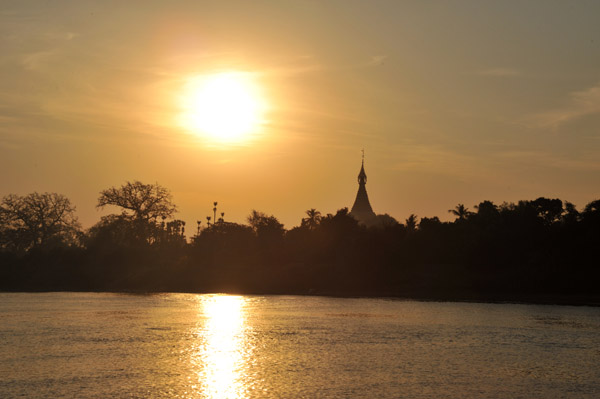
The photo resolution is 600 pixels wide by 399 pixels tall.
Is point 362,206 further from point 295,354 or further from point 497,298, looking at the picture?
point 295,354

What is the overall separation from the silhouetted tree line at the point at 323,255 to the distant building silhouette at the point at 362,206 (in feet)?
221

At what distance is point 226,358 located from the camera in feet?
107

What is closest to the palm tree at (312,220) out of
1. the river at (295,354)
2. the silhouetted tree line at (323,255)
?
the silhouetted tree line at (323,255)

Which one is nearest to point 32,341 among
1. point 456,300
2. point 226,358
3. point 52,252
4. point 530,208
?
point 226,358

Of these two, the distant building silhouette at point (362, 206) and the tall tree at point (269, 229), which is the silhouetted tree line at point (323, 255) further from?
the distant building silhouette at point (362, 206)

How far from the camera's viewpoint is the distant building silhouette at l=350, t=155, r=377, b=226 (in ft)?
594

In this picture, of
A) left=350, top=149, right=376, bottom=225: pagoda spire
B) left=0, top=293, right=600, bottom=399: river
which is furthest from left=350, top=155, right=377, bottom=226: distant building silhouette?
left=0, top=293, right=600, bottom=399: river

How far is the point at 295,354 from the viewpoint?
112 ft

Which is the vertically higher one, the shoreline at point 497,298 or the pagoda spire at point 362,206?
the pagoda spire at point 362,206

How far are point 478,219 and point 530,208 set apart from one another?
7894mm

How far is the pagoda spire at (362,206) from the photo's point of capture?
181625mm

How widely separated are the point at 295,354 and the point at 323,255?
63.5m

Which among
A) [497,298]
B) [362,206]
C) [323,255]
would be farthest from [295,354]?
[362,206]

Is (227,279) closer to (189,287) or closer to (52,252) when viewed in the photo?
Result: (189,287)
